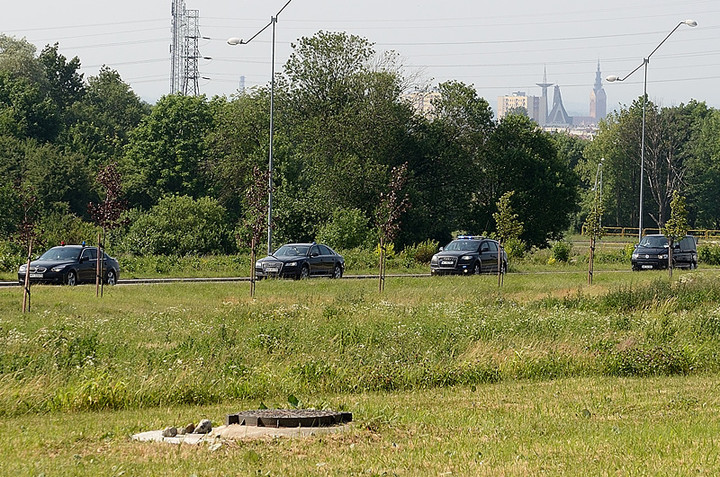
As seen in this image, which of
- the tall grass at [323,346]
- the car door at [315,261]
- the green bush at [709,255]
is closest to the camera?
the tall grass at [323,346]

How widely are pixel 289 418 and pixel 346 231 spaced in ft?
136

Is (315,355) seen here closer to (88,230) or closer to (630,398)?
(630,398)

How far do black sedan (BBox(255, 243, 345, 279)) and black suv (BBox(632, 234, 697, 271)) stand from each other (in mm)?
17764

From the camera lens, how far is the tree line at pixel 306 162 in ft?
179

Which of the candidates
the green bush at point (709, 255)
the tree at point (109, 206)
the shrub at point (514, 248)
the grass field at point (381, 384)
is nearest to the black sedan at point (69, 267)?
the tree at point (109, 206)

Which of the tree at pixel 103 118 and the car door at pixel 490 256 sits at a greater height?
the tree at pixel 103 118

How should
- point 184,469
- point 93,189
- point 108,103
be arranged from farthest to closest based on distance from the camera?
point 108,103 < point 93,189 < point 184,469

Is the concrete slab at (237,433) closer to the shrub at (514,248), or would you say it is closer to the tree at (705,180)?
the shrub at (514,248)

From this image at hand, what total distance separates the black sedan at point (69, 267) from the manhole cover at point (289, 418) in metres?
23.2

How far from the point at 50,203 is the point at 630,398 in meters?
52.9

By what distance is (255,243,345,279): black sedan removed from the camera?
3850cm

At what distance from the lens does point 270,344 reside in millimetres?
17312

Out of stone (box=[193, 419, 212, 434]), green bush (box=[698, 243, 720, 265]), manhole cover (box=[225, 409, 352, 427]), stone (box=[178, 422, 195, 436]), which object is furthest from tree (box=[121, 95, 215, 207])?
stone (box=[193, 419, 212, 434])

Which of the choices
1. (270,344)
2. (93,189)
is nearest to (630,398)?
(270,344)
